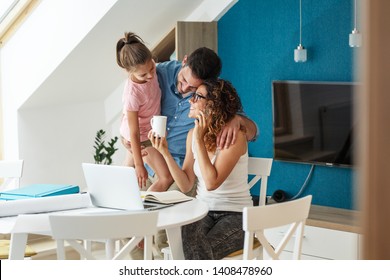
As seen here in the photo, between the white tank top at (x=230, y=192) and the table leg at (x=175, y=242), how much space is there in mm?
376

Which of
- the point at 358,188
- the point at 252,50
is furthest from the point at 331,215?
the point at 358,188

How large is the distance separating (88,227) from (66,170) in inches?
133

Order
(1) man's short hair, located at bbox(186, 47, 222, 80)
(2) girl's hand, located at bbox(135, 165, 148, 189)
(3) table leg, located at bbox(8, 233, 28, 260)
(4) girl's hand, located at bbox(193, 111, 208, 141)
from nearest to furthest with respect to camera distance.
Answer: (3) table leg, located at bbox(8, 233, 28, 260) < (4) girl's hand, located at bbox(193, 111, 208, 141) < (1) man's short hair, located at bbox(186, 47, 222, 80) < (2) girl's hand, located at bbox(135, 165, 148, 189)

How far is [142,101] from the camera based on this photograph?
11.9ft

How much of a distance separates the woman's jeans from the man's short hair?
2.17 ft

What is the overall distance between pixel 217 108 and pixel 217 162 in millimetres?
241

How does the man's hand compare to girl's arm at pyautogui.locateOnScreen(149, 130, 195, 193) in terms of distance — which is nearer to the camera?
the man's hand

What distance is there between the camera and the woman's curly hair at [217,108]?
307 centimetres

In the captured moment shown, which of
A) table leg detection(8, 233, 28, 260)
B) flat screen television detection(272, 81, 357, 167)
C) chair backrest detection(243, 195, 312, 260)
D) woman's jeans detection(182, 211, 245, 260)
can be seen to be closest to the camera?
chair backrest detection(243, 195, 312, 260)

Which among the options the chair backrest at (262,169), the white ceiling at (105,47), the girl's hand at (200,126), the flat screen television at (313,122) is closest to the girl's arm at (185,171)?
the girl's hand at (200,126)

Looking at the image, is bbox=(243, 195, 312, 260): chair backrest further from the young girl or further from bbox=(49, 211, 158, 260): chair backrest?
the young girl

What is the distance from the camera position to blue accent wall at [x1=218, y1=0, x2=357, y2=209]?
15.0 feet

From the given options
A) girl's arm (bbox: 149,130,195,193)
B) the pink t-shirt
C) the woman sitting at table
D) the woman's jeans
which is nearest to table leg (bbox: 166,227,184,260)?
the woman's jeans
